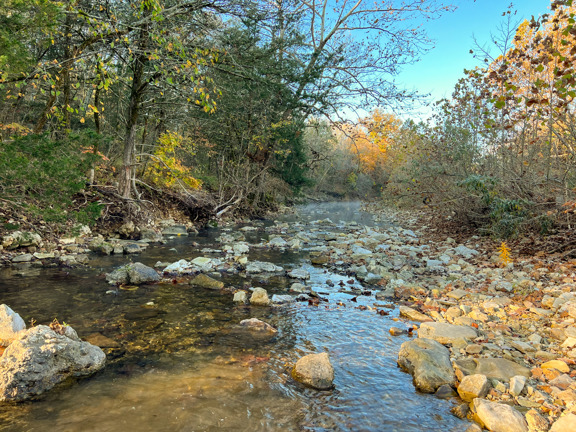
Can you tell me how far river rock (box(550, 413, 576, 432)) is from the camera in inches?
90.1

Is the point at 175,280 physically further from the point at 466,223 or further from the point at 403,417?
the point at 466,223

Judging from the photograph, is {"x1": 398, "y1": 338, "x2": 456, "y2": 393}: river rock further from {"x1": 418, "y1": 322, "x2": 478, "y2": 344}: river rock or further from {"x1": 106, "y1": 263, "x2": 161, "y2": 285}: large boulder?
{"x1": 106, "y1": 263, "x2": 161, "y2": 285}: large boulder

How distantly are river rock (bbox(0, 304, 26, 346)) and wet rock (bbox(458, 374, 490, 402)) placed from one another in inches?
162

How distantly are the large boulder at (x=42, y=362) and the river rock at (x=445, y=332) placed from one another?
3.58 metres

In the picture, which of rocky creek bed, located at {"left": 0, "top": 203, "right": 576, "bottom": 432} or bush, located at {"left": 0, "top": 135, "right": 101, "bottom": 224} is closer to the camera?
rocky creek bed, located at {"left": 0, "top": 203, "right": 576, "bottom": 432}

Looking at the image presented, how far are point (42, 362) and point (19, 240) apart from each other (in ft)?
17.9

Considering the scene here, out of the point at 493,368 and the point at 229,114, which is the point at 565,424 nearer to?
the point at 493,368

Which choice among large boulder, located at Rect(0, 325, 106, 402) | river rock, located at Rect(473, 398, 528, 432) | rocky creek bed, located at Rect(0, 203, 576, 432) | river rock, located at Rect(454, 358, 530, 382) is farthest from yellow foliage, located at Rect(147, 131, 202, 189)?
river rock, located at Rect(473, 398, 528, 432)

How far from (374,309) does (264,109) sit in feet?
36.5

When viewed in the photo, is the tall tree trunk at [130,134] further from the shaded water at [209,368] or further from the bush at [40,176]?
the shaded water at [209,368]

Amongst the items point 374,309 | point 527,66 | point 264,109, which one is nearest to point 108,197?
point 264,109

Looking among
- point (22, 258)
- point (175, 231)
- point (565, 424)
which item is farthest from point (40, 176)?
point (565, 424)

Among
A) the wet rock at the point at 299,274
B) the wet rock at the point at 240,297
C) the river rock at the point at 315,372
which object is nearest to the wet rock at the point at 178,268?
the wet rock at the point at 240,297

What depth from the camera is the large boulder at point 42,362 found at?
8.59 ft
